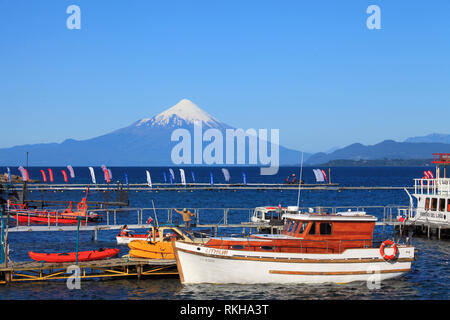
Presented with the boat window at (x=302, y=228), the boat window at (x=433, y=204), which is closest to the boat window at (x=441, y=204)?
the boat window at (x=433, y=204)

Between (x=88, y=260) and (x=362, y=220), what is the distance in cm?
1534

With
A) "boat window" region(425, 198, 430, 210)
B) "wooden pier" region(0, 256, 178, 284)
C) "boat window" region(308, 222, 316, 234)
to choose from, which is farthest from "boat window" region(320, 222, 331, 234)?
"boat window" region(425, 198, 430, 210)

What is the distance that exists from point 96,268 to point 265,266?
959 centimetres

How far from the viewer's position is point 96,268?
31266 millimetres

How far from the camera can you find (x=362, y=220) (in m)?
30.4

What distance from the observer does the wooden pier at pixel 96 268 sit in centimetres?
2952

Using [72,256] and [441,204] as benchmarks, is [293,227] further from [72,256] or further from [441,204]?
[441,204]

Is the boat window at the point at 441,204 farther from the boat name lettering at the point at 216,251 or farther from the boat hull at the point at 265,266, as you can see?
the boat name lettering at the point at 216,251

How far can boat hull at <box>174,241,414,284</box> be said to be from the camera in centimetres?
2833

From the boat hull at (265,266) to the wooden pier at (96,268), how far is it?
2.62 metres

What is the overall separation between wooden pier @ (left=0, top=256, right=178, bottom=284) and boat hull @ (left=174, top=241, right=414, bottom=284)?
262 cm
